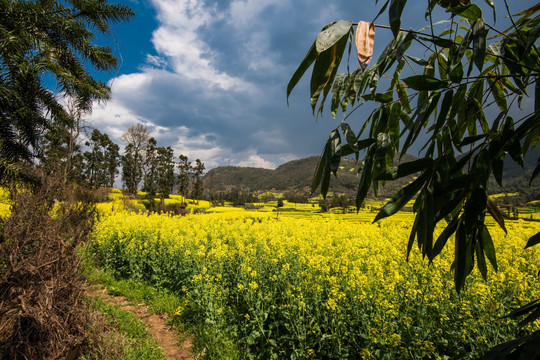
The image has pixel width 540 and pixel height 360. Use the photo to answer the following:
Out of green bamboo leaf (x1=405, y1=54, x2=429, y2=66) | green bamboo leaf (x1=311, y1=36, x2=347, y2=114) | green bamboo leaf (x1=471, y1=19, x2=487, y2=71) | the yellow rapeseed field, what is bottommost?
the yellow rapeseed field

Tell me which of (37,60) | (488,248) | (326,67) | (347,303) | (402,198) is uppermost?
(37,60)

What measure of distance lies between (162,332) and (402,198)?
490 cm

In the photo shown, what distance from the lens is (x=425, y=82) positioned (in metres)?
0.91

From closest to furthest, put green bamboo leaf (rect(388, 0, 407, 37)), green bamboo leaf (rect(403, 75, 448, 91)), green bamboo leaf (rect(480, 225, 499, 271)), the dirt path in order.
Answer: green bamboo leaf (rect(388, 0, 407, 37))
green bamboo leaf (rect(403, 75, 448, 91))
green bamboo leaf (rect(480, 225, 499, 271))
the dirt path

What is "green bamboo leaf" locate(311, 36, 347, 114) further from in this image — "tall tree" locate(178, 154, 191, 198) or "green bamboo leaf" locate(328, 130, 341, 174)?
"tall tree" locate(178, 154, 191, 198)

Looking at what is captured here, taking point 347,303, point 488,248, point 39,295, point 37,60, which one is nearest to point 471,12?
point 488,248

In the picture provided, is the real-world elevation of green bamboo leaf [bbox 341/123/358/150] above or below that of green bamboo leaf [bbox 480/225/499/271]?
above

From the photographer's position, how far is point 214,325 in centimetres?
374

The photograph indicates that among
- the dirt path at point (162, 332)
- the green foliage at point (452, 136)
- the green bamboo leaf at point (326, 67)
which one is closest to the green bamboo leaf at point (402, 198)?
the green foliage at point (452, 136)

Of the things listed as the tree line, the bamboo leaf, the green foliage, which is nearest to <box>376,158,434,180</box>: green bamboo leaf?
the green foliage

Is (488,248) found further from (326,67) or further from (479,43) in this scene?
(326,67)

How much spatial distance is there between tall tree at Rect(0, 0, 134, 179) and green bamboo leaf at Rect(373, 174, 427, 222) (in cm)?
652

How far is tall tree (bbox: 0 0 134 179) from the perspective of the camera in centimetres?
458

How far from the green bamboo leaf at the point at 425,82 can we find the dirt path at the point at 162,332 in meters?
4.22
